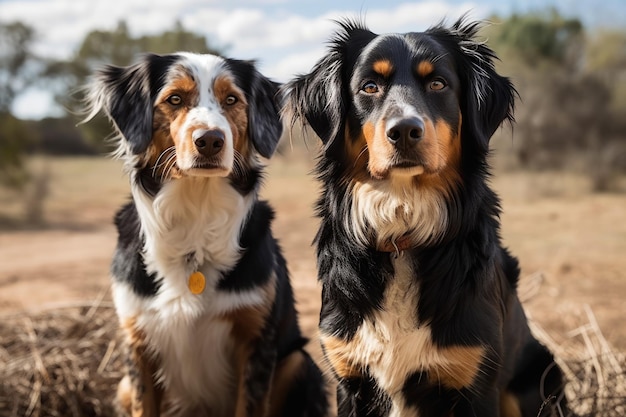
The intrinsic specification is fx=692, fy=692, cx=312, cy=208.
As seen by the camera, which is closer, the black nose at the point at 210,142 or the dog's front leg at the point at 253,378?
the black nose at the point at 210,142

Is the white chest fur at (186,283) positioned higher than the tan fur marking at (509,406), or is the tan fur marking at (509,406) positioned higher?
the white chest fur at (186,283)

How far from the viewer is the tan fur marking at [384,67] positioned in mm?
2996

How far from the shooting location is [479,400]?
2.95 m

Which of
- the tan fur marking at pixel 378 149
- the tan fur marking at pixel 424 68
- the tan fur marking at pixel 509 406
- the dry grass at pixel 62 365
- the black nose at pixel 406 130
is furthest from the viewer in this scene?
the dry grass at pixel 62 365

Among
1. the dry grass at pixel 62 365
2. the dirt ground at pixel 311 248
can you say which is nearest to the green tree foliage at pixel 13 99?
the dirt ground at pixel 311 248

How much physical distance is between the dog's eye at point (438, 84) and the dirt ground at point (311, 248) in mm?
844

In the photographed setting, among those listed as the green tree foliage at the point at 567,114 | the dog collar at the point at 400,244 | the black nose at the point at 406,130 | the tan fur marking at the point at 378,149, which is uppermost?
the black nose at the point at 406,130

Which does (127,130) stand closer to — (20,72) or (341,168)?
(341,168)

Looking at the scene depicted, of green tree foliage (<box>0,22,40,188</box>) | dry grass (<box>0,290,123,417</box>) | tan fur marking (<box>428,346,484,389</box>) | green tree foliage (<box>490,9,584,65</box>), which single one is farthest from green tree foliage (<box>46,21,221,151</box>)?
tan fur marking (<box>428,346,484,389</box>)

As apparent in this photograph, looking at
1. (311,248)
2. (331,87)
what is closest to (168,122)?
(331,87)

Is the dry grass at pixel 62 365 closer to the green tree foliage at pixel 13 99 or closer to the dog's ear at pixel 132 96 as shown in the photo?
the dog's ear at pixel 132 96

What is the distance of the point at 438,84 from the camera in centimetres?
301

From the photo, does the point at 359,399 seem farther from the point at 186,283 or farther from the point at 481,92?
the point at 481,92

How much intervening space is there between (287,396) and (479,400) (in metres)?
1.32
